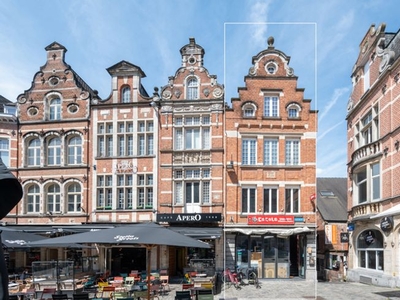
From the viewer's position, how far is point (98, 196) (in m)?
21.8

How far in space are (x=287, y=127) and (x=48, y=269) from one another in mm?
13534

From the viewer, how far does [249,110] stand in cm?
2128

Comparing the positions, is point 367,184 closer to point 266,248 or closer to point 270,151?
point 270,151

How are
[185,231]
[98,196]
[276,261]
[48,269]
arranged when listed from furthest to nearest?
1. [98,196]
2. [276,261]
3. [185,231]
4. [48,269]

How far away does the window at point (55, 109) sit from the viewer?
22.6 metres

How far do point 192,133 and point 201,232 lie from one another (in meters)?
5.54

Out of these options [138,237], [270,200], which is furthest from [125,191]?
[138,237]

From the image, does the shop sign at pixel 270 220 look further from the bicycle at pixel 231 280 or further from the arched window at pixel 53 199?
the arched window at pixel 53 199

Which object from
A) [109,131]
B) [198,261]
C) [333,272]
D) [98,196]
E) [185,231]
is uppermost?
[109,131]

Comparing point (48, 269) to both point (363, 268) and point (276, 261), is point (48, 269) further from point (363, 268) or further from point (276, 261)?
point (363, 268)

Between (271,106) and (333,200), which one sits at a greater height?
(271,106)

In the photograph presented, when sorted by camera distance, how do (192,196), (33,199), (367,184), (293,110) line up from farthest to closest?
(33,199), (293,110), (192,196), (367,184)

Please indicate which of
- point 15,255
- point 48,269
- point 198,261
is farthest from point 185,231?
point 15,255

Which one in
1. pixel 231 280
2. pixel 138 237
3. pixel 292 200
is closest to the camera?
pixel 138 237
